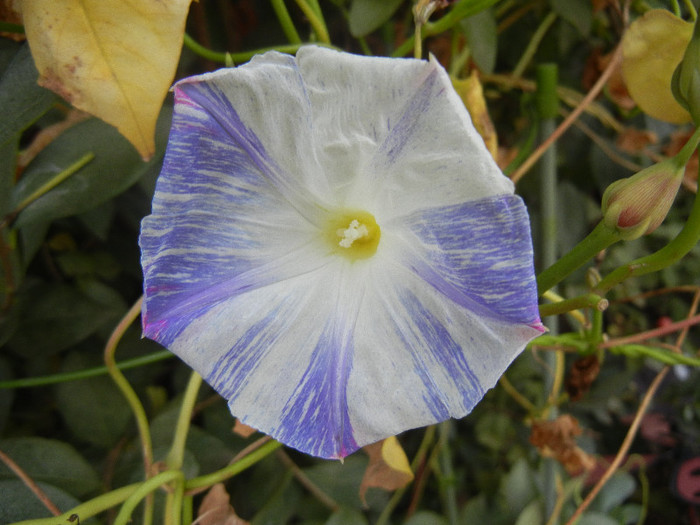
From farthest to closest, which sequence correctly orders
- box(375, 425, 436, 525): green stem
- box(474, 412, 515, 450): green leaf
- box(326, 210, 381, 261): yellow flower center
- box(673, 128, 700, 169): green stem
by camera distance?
box(474, 412, 515, 450): green leaf, box(375, 425, 436, 525): green stem, box(326, 210, 381, 261): yellow flower center, box(673, 128, 700, 169): green stem

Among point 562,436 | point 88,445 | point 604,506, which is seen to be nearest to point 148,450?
point 88,445

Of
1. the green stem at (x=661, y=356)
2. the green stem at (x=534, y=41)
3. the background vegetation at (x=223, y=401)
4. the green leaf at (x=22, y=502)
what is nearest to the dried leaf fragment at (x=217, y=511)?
the background vegetation at (x=223, y=401)

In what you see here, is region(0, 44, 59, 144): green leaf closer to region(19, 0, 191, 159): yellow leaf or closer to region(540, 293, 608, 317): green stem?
region(19, 0, 191, 159): yellow leaf

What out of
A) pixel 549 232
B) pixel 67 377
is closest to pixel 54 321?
pixel 67 377

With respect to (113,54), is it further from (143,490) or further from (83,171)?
(143,490)

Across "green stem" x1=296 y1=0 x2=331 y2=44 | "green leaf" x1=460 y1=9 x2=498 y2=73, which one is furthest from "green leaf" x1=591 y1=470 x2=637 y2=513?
"green stem" x1=296 y1=0 x2=331 y2=44

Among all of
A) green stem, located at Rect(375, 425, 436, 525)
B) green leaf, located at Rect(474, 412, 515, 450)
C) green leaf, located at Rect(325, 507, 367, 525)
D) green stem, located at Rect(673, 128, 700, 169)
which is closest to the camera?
green stem, located at Rect(673, 128, 700, 169)

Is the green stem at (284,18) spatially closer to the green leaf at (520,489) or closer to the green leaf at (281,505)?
the green leaf at (281,505)
